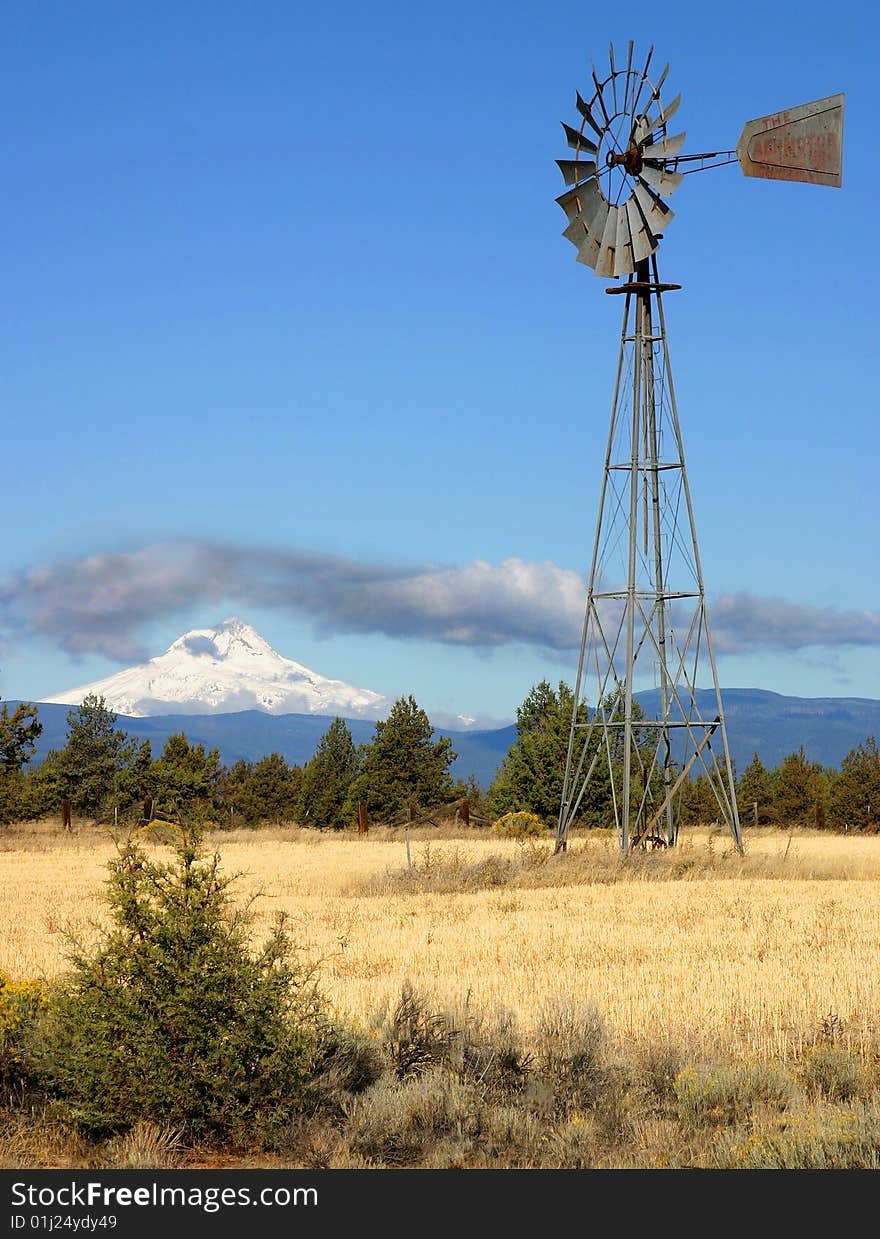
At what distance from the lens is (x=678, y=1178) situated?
871 cm

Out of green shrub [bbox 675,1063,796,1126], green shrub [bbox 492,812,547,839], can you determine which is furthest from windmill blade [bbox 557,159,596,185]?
green shrub [bbox 675,1063,796,1126]

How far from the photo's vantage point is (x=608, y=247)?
3541cm

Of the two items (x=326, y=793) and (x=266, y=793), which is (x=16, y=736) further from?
(x=266, y=793)

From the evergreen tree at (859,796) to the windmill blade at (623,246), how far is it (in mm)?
34395

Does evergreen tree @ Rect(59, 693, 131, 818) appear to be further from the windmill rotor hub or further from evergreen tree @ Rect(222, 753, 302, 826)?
the windmill rotor hub

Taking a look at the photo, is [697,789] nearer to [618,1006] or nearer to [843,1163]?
[618,1006]

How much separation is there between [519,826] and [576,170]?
77.7ft

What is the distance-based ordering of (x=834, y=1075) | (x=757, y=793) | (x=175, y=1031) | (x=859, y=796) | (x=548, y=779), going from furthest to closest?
(x=757, y=793)
(x=859, y=796)
(x=548, y=779)
(x=834, y=1075)
(x=175, y=1031)

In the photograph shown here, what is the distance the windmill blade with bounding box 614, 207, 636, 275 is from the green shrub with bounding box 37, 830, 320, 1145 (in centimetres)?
2754

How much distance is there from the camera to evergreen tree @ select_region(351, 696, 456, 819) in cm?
6631

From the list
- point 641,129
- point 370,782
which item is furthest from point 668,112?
point 370,782

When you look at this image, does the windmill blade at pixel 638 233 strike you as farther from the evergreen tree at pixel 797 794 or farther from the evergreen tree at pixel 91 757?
the evergreen tree at pixel 91 757

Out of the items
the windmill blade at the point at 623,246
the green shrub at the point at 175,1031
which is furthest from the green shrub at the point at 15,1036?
the windmill blade at the point at 623,246

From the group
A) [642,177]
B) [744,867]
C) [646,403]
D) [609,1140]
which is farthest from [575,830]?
[609,1140]
